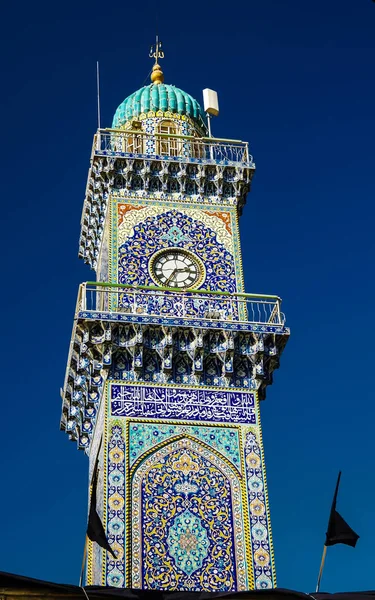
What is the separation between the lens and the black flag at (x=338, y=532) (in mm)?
17219

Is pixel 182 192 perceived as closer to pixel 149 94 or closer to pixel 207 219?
pixel 207 219

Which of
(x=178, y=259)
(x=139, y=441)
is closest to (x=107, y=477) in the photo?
(x=139, y=441)

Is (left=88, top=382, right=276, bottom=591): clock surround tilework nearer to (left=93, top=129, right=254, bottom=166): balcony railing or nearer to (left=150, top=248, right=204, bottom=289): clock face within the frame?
(left=150, top=248, right=204, bottom=289): clock face

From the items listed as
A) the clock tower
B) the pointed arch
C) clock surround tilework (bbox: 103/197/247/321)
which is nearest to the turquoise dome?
the clock tower

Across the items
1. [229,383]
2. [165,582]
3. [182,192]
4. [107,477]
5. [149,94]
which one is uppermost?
[149,94]

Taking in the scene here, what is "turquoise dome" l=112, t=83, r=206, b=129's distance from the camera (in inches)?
1081

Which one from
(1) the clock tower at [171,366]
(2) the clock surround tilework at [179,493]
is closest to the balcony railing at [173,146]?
(1) the clock tower at [171,366]

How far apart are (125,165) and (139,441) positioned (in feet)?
22.8

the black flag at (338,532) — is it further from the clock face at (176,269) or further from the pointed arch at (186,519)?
the clock face at (176,269)

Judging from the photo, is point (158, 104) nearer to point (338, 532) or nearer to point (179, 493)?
point (179, 493)

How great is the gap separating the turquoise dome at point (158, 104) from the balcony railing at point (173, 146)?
1035 mm

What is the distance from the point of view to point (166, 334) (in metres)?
22.5

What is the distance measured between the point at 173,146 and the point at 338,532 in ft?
39.1

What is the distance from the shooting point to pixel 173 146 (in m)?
26.5
